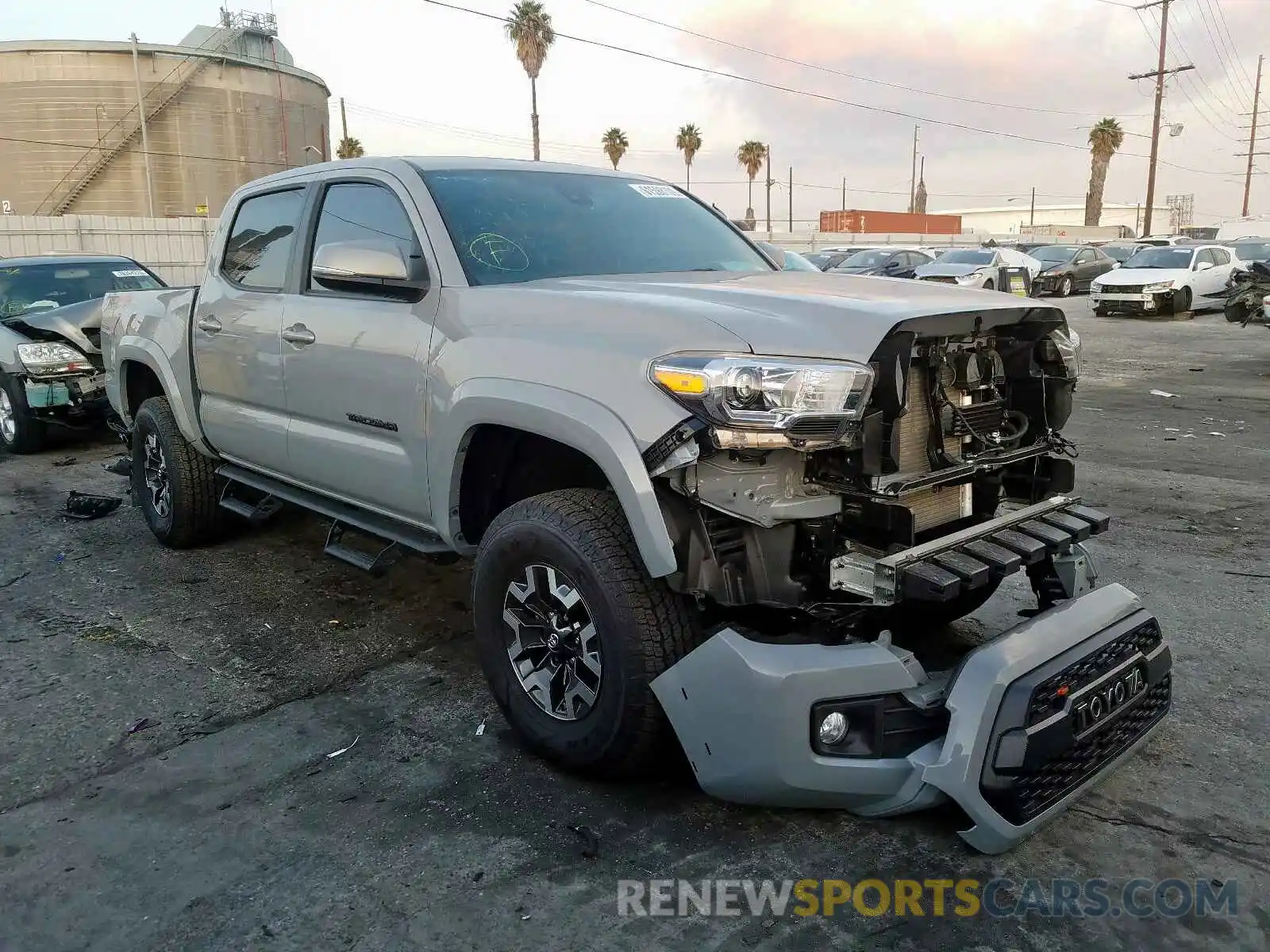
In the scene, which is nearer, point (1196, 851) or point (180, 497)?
point (1196, 851)

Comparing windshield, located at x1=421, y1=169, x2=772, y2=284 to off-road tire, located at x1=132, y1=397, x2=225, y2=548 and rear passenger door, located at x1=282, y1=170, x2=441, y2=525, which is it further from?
off-road tire, located at x1=132, y1=397, x2=225, y2=548

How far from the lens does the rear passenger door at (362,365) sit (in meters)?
3.66

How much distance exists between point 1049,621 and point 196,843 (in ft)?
8.31

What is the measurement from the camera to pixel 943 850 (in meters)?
2.80

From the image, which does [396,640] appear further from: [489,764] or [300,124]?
[300,124]

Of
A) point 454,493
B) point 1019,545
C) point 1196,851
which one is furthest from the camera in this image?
point 454,493

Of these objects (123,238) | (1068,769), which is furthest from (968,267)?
(123,238)

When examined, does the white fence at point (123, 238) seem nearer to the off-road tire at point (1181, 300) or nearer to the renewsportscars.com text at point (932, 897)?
the off-road tire at point (1181, 300)

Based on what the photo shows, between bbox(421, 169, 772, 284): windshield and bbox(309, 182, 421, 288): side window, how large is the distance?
0.17 meters

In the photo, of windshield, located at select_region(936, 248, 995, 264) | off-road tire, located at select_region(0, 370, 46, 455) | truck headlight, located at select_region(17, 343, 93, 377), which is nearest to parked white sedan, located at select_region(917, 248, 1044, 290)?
windshield, located at select_region(936, 248, 995, 264)

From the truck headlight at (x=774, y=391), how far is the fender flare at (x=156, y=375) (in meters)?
3.67

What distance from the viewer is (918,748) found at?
267cm

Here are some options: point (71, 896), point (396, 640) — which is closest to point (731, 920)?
point (71, 896)

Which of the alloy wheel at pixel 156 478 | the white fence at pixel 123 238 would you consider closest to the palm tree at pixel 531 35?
the white fence at pixel 123 238
